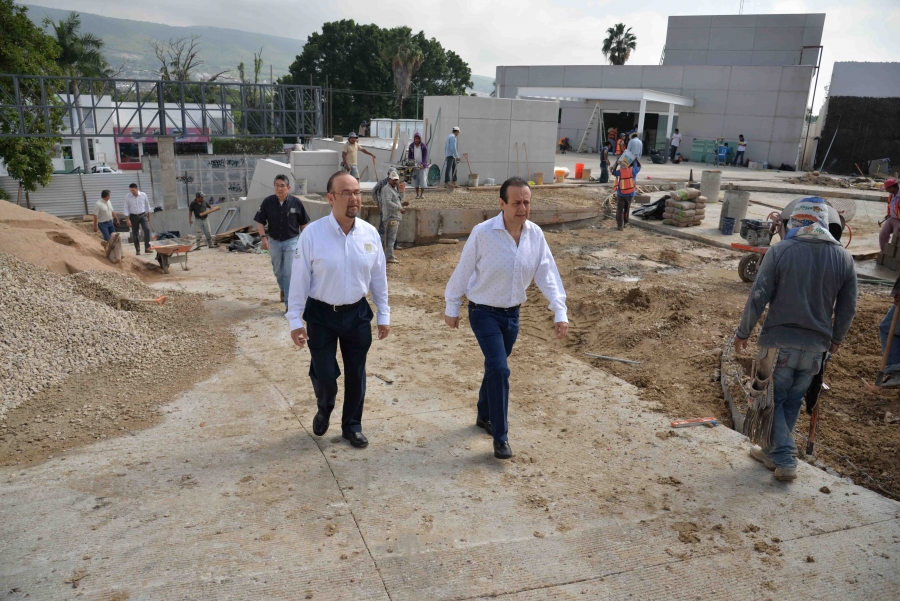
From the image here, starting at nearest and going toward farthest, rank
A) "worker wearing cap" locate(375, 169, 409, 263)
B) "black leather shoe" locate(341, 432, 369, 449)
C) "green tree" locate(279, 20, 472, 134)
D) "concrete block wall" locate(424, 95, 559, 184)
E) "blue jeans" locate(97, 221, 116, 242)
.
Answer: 1. "black leather shoe" locate(341, 432, 369, 449)
2. "worker wearing cap" locate(375, 169, 409, 263)
3. "blue jeans" locate(97, 221, 116, 242)
4. "concrete block wall" locate(424, 95, 559, 184)
5. "green tree" locate(279, 20, 472, 134)

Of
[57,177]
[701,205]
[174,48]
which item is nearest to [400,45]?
[174,48]

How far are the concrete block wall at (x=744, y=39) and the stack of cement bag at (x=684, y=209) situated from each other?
90.9 ft

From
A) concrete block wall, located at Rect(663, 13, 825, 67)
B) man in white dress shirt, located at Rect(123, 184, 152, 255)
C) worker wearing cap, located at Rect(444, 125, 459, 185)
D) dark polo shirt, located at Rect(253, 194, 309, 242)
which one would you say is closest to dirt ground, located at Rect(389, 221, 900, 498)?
dark polo shirt, located at Rect(253, 194, 309, 242)

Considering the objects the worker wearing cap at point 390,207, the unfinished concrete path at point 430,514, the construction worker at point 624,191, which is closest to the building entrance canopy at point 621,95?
the construction worker at point 624,191

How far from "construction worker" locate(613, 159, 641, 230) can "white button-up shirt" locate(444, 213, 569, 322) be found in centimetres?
995

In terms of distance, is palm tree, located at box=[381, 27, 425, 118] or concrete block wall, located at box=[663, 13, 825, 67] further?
palm tree, located at box=[381, 27, 425, 118]

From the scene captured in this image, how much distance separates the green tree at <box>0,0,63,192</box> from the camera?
2683cm

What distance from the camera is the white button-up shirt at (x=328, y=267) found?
4.13m

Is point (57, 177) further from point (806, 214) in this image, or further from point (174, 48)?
point (806, 214)

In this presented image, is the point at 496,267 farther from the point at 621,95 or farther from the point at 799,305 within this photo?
the point at 621,95

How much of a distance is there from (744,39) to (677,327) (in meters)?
38.6

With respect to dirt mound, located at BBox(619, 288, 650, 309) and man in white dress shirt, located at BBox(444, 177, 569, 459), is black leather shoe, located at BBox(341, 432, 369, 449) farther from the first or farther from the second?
dirt mound, located at BBox(619, 288, 650, 309)

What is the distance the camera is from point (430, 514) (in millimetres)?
3686

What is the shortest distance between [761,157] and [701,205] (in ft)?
61.9
